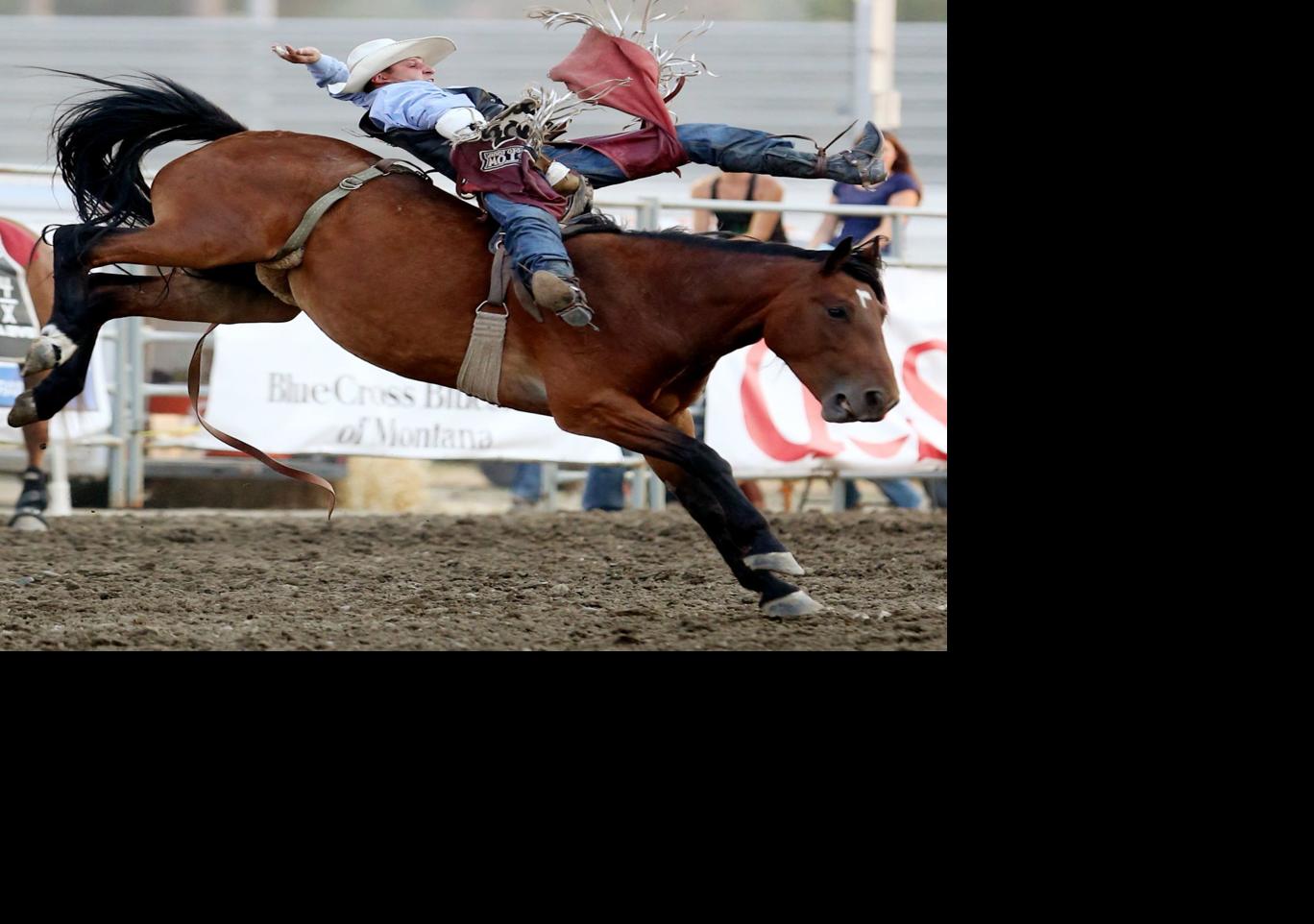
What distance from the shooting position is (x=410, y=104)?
190 inches

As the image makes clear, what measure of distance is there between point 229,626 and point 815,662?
2359 mm

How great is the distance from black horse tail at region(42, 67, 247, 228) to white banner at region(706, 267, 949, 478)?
3157 millimetres

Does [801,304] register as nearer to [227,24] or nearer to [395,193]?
[395,193]

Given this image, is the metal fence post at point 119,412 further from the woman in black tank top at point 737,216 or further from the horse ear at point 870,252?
the horse ear at point 870,252

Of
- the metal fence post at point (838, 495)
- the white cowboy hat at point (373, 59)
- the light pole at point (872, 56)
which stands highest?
the light pole at point (872, 56)

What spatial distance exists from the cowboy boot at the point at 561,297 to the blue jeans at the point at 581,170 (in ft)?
0.10

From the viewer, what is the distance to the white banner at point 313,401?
767cm

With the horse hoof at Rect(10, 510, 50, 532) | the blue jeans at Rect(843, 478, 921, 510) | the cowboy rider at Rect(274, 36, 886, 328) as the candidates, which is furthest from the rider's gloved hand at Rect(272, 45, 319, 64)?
the blue jeans at Rect(843, 478, 921, 510)

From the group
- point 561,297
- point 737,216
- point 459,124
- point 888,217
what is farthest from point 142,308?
point 888,217

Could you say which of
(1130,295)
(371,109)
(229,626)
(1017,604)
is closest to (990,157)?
(1130,295)

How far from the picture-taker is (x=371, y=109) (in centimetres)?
487

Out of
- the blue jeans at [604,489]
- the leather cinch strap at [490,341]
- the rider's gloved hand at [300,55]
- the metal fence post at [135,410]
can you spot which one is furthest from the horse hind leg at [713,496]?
the metal fence post at [135,410]

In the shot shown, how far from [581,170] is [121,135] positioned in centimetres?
158

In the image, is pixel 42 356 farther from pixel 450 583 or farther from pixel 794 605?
pixel 794 605
